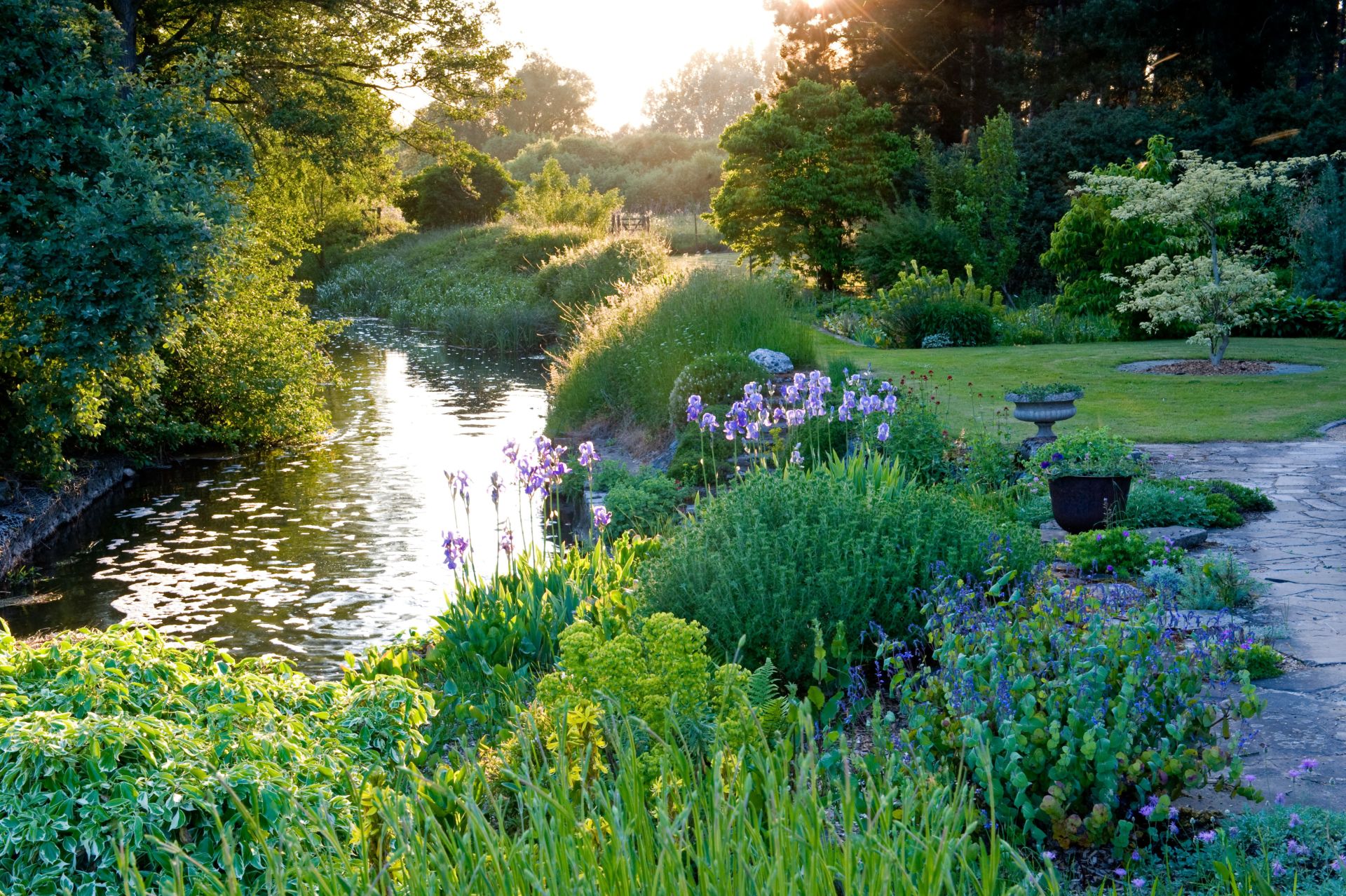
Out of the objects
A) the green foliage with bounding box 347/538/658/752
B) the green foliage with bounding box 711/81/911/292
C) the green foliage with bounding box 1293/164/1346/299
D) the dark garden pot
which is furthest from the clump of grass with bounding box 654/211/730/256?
the green foliage with bounding box 347/538/658/752

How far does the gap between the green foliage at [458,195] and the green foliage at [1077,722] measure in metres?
36.9

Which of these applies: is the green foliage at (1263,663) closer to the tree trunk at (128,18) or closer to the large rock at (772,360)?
the large rock at (772,360)

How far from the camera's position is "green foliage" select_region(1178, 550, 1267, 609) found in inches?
169

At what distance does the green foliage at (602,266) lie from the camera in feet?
65.3

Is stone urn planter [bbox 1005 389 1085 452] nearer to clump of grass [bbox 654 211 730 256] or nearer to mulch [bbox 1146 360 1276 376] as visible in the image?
mulch [bbox 1146 360 1276 376]

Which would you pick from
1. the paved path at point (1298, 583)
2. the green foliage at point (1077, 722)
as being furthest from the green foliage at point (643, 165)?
the green foliage at point (1077, 722)

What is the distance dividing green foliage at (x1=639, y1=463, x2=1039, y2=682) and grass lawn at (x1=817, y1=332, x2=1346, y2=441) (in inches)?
185

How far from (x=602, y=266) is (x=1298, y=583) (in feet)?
58.3

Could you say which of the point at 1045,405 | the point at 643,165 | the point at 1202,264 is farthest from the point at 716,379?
the point at 643,165

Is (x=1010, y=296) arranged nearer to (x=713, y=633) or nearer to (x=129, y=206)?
(x=129, y=206)

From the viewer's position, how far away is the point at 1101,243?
16.2 meters

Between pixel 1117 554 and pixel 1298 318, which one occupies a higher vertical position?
pixel 1298 318

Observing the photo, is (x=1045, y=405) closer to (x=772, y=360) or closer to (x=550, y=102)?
(x=772, y=360)

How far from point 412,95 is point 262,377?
517cm
